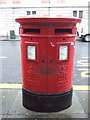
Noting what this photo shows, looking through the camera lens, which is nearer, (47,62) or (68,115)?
(47,62)

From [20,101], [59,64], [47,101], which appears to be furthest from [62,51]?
[20,101]

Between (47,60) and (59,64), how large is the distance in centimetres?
21

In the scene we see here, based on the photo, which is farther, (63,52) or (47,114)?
(47,114)

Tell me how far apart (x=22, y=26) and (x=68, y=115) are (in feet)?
5.52

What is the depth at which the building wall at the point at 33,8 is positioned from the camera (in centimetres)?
2106

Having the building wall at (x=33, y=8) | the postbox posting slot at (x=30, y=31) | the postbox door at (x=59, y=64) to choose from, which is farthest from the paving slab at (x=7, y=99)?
the building wall at (x=33, y=8)

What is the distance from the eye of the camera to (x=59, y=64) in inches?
111

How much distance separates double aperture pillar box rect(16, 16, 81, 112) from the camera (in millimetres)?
2660

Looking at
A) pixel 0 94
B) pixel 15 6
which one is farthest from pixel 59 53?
pixel 15 6

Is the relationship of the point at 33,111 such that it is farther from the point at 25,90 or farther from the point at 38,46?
the point at 38,46

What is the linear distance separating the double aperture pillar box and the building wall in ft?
61.4

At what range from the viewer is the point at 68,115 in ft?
9.71

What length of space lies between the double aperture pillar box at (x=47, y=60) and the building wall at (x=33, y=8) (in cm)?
1872

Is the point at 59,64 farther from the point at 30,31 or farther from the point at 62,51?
the point at 30,31
